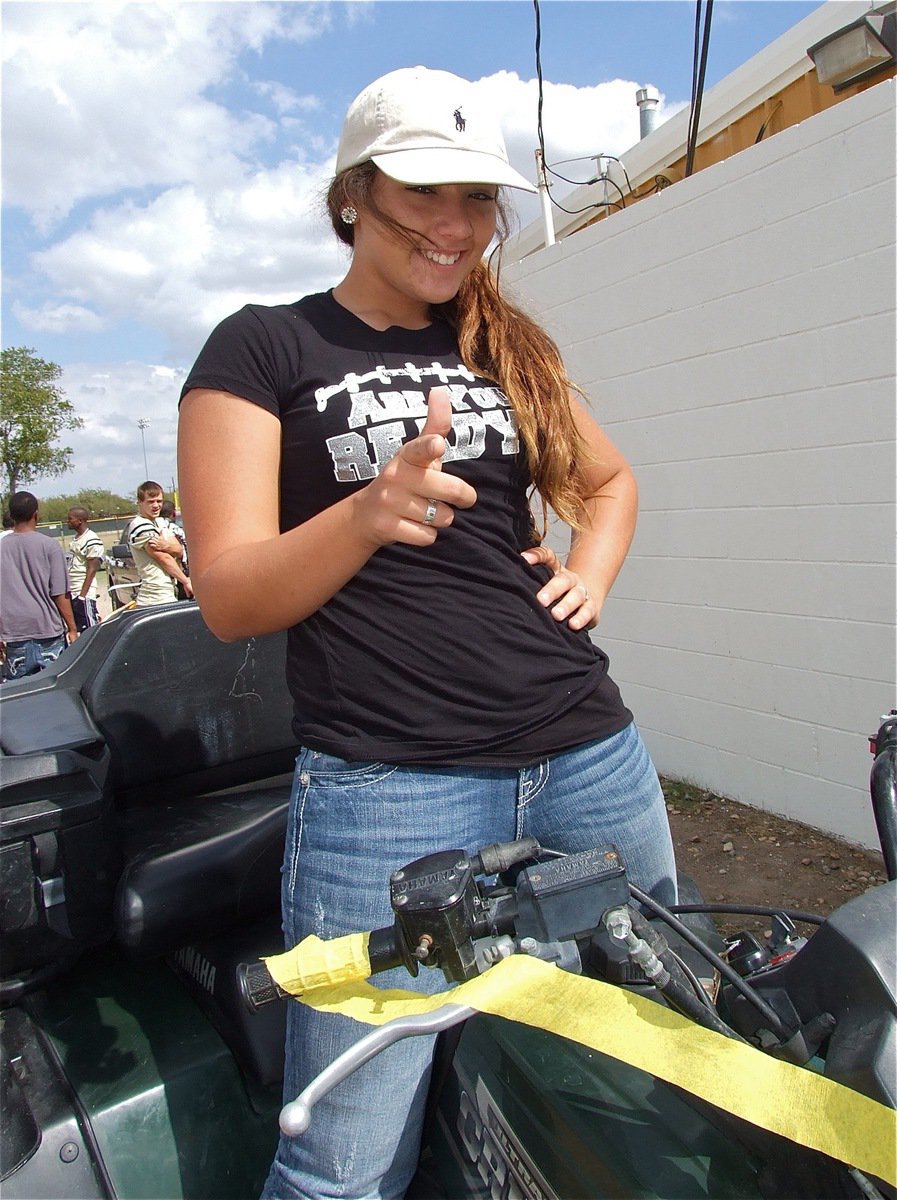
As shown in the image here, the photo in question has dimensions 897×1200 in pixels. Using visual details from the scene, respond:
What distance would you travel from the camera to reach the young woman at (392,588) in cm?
121

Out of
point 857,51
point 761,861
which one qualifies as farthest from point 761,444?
point 761,861

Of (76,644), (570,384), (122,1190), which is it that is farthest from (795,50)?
(122,1190)

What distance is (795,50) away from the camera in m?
4.86

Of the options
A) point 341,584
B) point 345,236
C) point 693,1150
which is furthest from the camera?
point 345,236

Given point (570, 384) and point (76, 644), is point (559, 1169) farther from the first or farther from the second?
point (76, 644)

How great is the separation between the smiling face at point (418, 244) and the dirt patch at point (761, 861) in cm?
240

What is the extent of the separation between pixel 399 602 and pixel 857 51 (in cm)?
348

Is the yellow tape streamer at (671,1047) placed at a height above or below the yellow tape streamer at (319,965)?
below

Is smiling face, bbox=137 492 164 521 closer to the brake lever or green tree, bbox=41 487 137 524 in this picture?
the brake lever

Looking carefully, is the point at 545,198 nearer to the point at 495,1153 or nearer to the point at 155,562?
the point at 155,562

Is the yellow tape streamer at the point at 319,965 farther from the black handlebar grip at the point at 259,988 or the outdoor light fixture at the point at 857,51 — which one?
the outdoor light fixture at the point at 857,51

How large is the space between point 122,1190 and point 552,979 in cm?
105

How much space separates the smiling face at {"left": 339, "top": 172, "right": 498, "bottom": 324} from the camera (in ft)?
4.56

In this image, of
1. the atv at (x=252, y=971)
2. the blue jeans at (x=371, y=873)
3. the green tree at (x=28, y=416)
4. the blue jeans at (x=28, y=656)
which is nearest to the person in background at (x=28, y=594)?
the blue jeans at (x=28, y=656)
